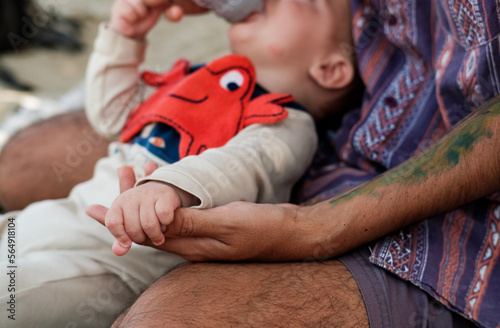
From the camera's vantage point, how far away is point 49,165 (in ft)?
4.83

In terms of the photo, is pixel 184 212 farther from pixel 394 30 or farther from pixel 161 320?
pixel 394 30

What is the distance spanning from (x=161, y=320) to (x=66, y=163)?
901mm

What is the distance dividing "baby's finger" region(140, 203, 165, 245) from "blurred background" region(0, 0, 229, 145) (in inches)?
52.9

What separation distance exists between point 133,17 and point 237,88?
1.07 feet

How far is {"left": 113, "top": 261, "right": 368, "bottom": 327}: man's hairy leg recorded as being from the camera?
28.3 inches

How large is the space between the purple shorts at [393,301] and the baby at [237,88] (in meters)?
0.24

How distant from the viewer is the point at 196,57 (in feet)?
7.78

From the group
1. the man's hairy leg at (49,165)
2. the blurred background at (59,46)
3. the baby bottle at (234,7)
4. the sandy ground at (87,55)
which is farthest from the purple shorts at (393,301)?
the sandy ground at (87,55)

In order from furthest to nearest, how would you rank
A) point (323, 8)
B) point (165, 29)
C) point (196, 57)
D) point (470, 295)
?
point (165, 29) < point (196, 57) < point (323, 8) < point (470, 295)

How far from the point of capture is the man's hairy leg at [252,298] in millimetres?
720

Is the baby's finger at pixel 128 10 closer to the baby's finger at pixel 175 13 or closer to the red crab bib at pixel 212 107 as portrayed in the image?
the baby's finger at pixel 175 13

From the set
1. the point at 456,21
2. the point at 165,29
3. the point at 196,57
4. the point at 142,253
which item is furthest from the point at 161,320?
the point at 165,29

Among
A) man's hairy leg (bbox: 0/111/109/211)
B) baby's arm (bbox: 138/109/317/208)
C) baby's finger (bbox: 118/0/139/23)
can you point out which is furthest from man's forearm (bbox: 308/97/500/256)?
man's hairy leg (bbox: 0/111/109/211)

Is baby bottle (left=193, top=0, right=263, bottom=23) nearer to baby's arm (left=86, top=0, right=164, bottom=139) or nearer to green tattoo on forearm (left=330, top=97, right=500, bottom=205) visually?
baby's arm (left=86, top=0, right=164, bottom=139)
